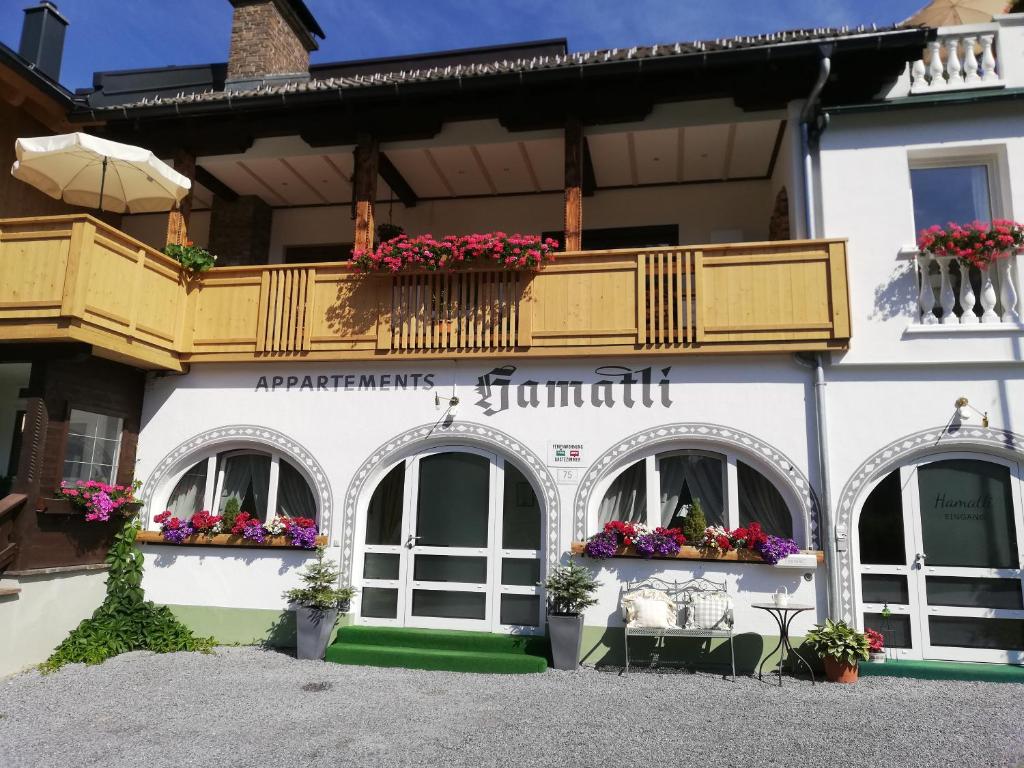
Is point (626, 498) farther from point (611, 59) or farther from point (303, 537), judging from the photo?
point (611, 59)

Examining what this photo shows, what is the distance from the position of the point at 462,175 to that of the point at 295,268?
2.98 m

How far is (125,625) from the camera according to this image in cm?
877

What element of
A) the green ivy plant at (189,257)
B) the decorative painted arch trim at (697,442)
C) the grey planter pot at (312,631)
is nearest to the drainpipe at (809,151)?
the decorative painted arch trim at (697,442)

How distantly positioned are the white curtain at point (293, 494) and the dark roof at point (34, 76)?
5.52 m

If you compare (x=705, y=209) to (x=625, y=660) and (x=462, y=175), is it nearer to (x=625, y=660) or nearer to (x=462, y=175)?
(x=462, y=175)

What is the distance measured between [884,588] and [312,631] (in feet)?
19.2

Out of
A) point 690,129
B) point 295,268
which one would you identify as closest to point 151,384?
point 295,268

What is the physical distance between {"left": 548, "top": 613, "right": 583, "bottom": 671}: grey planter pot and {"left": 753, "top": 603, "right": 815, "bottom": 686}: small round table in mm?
1737

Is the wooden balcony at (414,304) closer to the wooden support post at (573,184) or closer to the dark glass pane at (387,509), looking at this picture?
the wooden support post at (573,184)

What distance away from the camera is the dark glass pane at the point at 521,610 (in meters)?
8.54

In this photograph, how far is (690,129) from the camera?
955 centimetres

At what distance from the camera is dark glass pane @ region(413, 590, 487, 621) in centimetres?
868

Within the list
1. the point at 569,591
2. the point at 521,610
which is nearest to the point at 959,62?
the point at 569,591

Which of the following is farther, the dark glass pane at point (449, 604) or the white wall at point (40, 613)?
the dark glass pane at point (449, 604)
